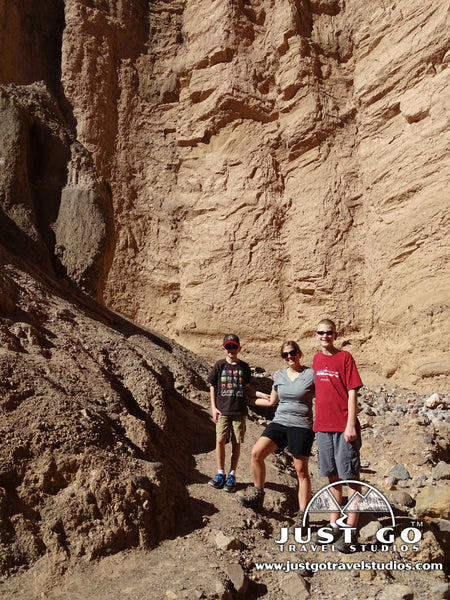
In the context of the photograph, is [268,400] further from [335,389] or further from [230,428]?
[335,389]

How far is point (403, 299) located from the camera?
404 inches

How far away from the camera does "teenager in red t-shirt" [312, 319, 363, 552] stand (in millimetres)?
3105

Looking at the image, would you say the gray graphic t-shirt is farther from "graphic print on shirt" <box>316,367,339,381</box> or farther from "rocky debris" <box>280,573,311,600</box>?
"rocky debris" <box>280,573,311,600</box>

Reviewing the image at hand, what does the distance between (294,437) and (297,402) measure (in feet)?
0.76

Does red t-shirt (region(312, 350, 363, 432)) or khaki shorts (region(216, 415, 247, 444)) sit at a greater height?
red t-shirt (region(312, 350, 363, 432))

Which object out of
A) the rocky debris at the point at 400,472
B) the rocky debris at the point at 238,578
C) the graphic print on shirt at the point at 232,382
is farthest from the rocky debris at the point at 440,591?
the rocky debris at the point at 400,472

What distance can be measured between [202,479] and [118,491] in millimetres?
1162

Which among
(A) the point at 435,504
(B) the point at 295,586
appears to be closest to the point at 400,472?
(A) the point at 435,504

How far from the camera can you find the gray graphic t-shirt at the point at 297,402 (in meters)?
3.40

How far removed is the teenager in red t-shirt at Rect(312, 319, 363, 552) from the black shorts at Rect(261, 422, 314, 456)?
12cm

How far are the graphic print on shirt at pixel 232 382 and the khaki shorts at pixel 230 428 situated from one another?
0.61ft

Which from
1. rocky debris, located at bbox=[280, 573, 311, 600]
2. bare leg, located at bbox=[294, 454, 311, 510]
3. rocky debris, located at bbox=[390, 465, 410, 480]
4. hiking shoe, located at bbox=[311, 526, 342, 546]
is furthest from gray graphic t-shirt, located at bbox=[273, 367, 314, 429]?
rocky debris, located at bbox=[390, 465, 410, 480]

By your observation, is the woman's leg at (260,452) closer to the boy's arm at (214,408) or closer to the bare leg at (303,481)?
the bare leg at (303,481)

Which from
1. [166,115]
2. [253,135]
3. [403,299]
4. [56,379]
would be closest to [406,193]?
[403,299]
